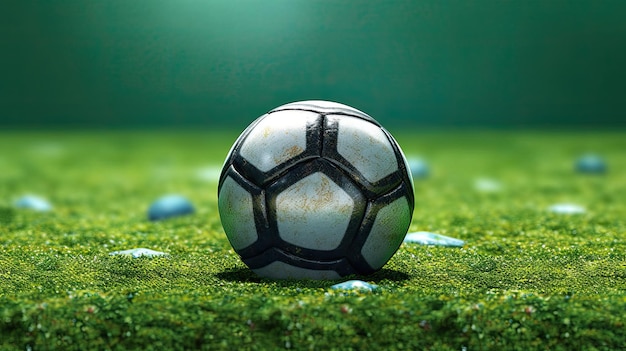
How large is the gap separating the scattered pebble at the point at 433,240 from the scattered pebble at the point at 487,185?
2.89 metres

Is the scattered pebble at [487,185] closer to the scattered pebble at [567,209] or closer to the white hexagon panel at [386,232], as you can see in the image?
the scattered pebble at [567,209]

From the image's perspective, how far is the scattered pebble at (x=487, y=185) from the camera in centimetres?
688

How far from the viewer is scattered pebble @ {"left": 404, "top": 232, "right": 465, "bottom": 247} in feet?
12.7

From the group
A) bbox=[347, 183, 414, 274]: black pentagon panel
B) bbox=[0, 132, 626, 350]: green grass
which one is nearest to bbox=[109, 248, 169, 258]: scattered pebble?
bbox=[0, 132, 626, 350]: green grass

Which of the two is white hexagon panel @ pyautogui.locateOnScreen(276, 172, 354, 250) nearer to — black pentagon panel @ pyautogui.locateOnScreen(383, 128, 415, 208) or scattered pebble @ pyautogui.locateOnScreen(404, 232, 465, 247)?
black pentagon panel @ pyautogui.locateOnScreen(383, 128, 415, 208)

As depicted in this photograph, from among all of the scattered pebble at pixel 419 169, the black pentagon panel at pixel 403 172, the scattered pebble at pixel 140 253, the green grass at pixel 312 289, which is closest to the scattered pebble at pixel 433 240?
the green grass at pixel 312 289

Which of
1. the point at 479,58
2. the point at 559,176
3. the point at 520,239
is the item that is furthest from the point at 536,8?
the point at 520,239

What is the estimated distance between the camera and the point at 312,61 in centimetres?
1152

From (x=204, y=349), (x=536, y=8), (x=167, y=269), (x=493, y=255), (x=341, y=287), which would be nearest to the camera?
(x=204, y=349)

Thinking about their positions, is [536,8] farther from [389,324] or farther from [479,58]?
[389,324]

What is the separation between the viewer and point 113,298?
2604 mm

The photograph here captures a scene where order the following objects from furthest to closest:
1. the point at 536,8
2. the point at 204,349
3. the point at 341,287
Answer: the point at 536,8 < the point at 341,287 < the point at 204,349

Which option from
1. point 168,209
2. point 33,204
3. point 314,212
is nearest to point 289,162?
Answer: point 314,212

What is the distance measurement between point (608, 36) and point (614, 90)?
86 centimetres
